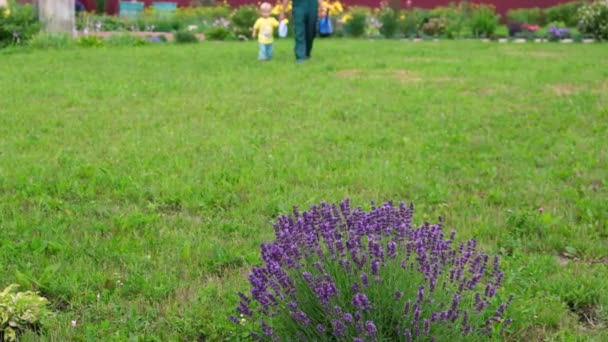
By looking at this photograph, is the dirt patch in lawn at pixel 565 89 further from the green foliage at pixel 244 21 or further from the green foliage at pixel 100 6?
the green foliage at pixel 100 6

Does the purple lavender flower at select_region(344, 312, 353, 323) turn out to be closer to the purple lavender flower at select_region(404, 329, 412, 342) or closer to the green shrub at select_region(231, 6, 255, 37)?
the purple lavender flower at select_region(404, 329, 412, 342)

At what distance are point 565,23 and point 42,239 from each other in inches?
1029

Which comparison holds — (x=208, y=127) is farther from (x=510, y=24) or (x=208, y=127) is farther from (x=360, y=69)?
(x=510, y=24)

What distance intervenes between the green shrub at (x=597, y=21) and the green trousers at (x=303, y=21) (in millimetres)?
10599

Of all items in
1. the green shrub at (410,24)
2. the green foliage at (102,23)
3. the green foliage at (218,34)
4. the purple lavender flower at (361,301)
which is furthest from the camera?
the green foliage at (102,23)

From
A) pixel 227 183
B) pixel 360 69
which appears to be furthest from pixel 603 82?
Answer: pixel 227 183

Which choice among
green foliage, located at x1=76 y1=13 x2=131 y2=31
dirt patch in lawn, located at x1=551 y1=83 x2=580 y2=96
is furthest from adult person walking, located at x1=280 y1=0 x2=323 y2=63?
green foliage, located at x1=76 y1=13 x2=131 y2=31

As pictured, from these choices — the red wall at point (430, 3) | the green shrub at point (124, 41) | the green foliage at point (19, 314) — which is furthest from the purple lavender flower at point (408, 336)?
the red wall at point (430, 3)

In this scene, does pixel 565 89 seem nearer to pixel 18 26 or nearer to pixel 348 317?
pixel 348 317

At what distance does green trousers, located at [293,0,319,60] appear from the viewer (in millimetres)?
14984

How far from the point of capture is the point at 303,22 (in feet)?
49.7

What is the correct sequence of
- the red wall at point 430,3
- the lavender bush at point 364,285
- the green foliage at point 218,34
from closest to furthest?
the lavender bush at point 364,285 → the green foliage at point 218,34 → the red wall at point 430,3

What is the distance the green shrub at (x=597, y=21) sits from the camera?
22.0 meters

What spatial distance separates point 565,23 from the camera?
27.7m
